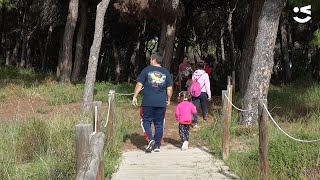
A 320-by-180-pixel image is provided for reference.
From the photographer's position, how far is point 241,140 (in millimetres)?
8922

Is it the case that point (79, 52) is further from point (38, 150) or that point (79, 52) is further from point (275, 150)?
point (275, 150)

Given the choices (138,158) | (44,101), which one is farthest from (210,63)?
(138,158)

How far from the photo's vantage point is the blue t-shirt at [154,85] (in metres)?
7.93

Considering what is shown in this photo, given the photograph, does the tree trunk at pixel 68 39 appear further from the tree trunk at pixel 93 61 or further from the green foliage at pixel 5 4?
the tree trunk at pixel 93 61

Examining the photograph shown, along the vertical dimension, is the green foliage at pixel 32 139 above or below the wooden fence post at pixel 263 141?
below

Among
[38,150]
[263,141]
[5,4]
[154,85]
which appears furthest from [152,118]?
[5,4]

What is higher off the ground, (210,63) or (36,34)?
(36,34)

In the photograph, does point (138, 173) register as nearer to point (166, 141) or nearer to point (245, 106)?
point (166, 141)

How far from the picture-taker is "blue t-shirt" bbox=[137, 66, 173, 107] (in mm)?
7934

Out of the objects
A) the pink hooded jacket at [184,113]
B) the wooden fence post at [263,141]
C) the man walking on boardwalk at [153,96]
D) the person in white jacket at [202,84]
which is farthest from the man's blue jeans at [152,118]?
the person in white jacket at [202,84]

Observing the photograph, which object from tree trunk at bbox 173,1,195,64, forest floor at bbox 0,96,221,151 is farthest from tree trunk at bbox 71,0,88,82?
tree trunk at bbox 173,1,195,64

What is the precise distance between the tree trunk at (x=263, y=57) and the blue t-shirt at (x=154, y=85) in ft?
9.79

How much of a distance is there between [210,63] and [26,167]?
11.7m

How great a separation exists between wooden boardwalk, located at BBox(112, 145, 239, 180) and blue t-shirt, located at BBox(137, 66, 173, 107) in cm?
93
